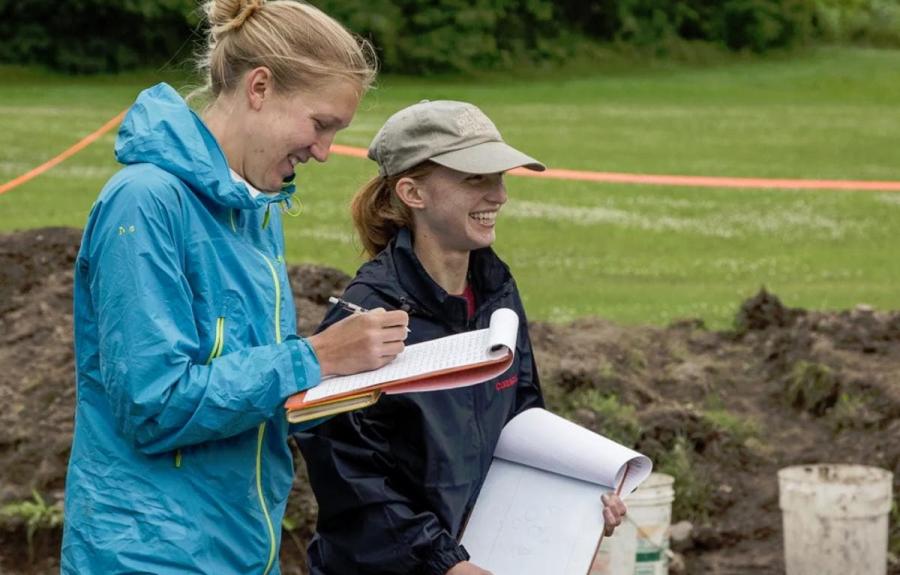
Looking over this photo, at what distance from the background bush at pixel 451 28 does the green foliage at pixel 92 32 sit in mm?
22

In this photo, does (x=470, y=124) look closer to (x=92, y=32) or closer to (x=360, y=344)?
(x=360, y=344)

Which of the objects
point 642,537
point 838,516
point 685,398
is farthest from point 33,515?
point 685,398

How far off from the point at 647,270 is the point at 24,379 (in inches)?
247

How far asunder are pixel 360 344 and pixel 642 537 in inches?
109

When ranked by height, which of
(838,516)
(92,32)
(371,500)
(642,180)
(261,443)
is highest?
(261,443)

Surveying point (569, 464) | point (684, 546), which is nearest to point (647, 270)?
point (684, 546)

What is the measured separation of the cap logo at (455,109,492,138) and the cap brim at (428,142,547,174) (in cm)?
4

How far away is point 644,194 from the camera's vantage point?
56.5 ft

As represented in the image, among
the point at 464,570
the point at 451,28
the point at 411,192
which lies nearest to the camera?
the point at 464,570

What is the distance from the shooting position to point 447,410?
382 cm

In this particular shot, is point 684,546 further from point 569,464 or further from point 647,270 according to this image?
point 647,270

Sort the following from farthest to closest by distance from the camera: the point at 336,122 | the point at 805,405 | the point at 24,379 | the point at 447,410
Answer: the point at 805,405 < the point at 24,379 < the point at 447,410 < the point at 336,122

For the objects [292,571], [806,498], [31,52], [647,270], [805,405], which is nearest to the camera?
[806,498]

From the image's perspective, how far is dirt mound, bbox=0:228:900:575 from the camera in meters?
6.74
